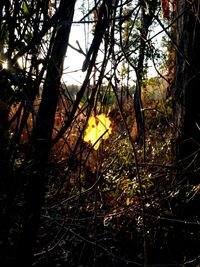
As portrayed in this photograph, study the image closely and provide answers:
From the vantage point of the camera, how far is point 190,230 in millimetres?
3357

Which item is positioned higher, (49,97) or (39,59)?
(39,59)

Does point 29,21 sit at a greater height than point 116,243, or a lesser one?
greater

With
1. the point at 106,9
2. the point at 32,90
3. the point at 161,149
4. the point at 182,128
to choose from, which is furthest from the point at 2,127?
the point at 161,149

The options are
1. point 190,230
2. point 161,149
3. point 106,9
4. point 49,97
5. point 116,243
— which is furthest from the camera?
point 161,149

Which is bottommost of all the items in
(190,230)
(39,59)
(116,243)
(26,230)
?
(116,243)

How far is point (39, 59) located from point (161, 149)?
3257mm

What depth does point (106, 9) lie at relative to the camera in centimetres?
101

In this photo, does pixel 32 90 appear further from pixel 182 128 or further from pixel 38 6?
pixel 182 128

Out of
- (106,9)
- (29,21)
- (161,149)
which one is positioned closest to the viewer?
(106,9)

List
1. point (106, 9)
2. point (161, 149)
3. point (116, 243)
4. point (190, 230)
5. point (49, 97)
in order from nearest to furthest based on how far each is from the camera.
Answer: point (106, 9) < point (49, 97) < point (190, 230) < point (116, 243) < point (161, 149)

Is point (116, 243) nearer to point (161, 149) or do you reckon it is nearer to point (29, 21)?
point (161, 149)

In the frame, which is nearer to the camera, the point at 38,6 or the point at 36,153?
the point at 38,6

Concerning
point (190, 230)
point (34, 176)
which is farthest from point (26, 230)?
point (190, 230)

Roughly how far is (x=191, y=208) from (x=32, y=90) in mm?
2596
